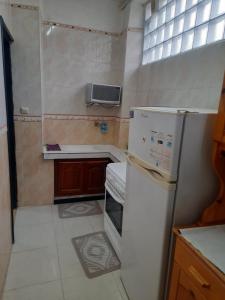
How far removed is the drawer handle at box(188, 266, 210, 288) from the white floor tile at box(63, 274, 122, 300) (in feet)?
3.02

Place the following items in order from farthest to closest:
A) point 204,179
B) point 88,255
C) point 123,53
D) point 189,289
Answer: point 123,53 → point 88,255 → point 204,179 → point 189,289

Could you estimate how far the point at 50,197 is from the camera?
293 centimetres

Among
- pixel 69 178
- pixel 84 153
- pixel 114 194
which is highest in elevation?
pixel 84 153

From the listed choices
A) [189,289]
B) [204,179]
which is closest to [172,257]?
[189,289]

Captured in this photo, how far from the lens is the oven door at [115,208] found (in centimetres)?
186

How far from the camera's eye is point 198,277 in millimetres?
921

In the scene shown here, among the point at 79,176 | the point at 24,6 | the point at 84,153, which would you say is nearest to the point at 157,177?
the point at 84,153

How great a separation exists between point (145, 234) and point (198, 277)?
0.44 m

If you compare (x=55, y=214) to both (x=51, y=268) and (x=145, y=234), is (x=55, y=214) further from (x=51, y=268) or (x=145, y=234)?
(x=145, y=234)

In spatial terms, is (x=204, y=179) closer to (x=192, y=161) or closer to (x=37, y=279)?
(x=192, y=161)

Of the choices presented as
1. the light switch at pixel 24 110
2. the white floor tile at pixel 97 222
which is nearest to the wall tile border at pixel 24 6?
the light switch at pixel 24 110

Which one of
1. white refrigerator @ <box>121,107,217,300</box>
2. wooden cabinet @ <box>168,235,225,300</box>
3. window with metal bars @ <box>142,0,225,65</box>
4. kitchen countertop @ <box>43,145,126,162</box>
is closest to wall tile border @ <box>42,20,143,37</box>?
window with metal bars @ <box>142,0,225,65</box>

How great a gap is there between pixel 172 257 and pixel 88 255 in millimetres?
1104

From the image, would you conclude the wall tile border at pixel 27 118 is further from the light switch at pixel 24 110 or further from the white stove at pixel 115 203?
the white stove at pixel 115 203
